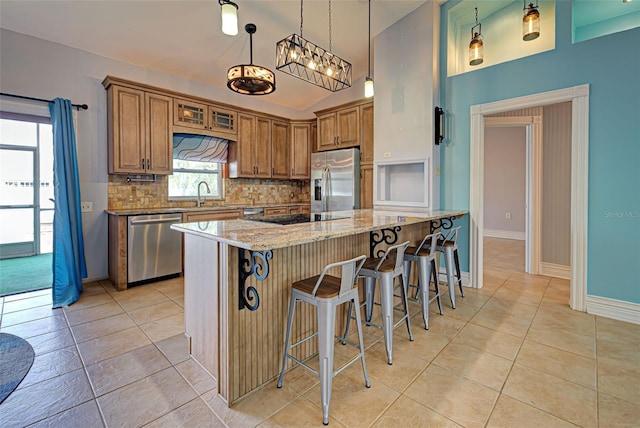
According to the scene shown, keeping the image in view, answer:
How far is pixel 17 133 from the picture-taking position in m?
4.96

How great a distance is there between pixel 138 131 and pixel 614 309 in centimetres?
546

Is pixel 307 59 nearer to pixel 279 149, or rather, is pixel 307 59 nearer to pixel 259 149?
pixel 259 149

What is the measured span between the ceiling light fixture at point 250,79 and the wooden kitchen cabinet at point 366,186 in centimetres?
235

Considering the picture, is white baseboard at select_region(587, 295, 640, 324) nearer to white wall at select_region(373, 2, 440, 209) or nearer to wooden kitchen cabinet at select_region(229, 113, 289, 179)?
white wall at select_region(373, 2, 440, 209)

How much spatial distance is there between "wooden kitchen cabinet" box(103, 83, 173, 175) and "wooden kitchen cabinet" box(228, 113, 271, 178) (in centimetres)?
103

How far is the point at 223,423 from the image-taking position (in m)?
1.48

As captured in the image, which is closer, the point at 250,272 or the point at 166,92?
the point at 250,272

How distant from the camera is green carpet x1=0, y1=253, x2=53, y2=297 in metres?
3.53

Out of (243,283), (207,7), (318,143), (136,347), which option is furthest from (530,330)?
(207,7)

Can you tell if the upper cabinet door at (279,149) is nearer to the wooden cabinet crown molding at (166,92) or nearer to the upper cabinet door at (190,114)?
the wooden cabinet crown molding at (166,92)

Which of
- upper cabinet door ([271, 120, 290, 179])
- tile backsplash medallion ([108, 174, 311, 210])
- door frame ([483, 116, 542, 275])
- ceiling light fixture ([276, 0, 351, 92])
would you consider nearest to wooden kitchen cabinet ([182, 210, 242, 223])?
tile backsplash medallion ([108, 174, 311, 210])

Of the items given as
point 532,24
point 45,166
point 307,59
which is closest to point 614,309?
point 532,24

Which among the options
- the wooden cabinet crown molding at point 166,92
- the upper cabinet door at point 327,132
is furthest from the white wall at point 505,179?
the wooden cabinet crown molding at point 166,92

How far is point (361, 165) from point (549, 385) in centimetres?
345
